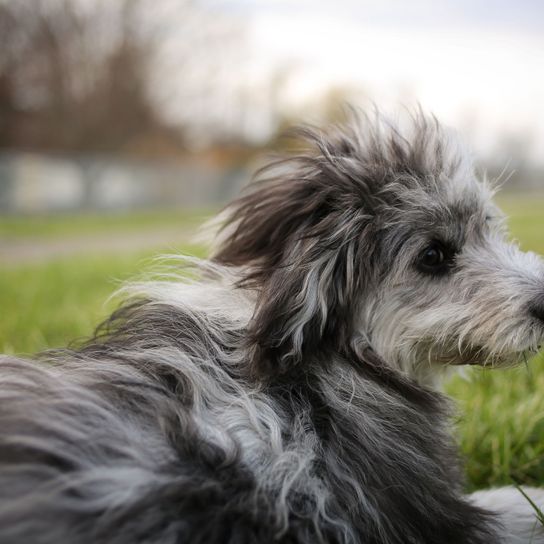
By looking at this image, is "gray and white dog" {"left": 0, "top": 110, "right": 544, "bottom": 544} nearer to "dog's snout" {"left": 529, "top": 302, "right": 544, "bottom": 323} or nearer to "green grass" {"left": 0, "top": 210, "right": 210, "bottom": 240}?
"dog's snout" {"left": 529, "top": 302, "right": 544, "bottom": 323}

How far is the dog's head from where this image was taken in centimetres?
254

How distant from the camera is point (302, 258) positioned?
8.37 ft

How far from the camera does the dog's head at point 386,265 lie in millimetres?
2539

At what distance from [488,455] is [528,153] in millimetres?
33069

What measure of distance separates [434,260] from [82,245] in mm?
12358

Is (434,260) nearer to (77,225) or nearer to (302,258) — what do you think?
(302,258)

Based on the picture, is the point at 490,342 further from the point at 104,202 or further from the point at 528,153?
the point at 528,153

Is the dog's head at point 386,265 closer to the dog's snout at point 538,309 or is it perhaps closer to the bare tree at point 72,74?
the dog's snout at point 538,309

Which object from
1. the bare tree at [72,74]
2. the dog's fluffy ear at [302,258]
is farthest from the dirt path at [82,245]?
the bare tree at [72,74]

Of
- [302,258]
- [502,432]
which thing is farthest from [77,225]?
[302,258]

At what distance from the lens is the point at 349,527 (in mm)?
2020

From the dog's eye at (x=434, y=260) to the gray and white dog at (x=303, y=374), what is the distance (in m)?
0.01

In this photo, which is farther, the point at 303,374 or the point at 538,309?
the point at 538,309

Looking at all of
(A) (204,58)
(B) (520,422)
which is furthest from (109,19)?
(B) (520,422)
